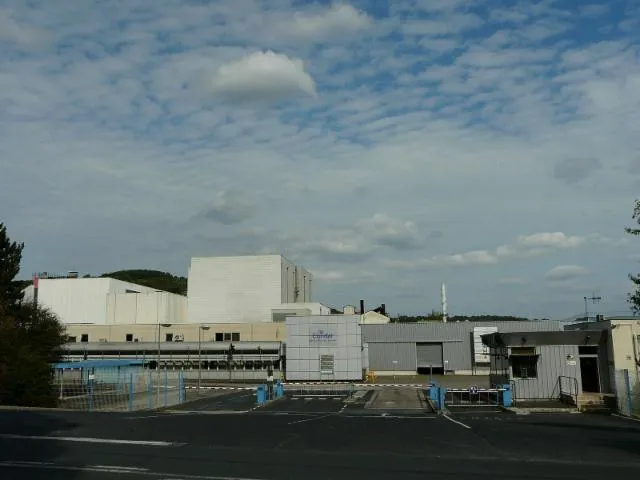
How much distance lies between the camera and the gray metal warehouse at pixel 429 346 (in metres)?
70.4

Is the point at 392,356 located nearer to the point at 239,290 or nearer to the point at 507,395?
the point at 239,290

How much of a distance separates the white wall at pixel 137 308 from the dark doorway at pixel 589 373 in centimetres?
6332

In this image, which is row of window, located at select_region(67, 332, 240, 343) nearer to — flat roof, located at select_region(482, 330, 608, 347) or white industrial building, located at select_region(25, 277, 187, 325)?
white industrial building, located at select_region(25, 277, 187, 325)

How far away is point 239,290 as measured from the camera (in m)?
91.4

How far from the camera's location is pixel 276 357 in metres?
68.7

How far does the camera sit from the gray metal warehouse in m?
70.4

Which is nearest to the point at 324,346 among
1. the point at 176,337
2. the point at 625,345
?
the point at 176,337

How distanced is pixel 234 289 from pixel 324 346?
35292 millimetres

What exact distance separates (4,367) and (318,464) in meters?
29.2

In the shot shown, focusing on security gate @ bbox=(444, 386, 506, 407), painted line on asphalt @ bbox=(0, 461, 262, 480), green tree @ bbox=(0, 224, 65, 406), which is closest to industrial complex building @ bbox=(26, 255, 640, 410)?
security gate @ bbox=(444, 386, 506, 407)

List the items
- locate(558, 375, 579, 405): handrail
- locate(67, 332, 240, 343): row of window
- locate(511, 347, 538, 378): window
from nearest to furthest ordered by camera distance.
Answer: locate(558, 375, 579, 405): handrail → locate(511, 347, 538, 378): window → locate(67, 332, 240, 343): row of window

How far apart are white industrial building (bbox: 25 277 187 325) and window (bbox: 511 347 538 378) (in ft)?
202

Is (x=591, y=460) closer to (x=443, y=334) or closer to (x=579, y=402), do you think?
(x=579, y=402)

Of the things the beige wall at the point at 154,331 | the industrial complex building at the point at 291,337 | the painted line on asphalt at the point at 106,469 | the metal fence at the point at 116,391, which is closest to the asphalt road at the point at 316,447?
the painted line on asphalt at the point at 106,469
